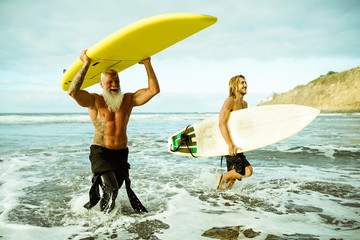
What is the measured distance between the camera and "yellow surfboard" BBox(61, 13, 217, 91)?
3.07 m

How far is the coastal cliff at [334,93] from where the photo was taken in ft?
128

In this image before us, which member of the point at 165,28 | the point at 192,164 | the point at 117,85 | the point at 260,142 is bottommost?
the point at 192,164

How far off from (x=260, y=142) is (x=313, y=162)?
3.13 meters

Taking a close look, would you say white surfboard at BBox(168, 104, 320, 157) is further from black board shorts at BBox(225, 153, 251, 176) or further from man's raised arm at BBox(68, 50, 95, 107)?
man's raised arm at BBox(68, 50, 95, 107)

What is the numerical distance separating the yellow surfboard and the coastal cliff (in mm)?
38548

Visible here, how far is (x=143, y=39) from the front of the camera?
3295mm

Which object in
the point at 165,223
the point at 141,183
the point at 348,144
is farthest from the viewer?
the point at 348,144

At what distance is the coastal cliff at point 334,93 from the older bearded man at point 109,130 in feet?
128

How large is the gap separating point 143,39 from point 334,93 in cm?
4608

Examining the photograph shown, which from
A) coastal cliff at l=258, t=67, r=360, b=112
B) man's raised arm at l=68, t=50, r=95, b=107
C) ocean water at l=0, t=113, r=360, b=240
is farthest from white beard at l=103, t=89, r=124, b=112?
coastal cliff at l=258, t=67, r=360, b=112

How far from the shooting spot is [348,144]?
8.96 meters

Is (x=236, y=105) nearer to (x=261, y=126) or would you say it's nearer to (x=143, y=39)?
(x=261, y=126)

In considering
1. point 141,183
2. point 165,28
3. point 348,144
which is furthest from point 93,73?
point 348,144

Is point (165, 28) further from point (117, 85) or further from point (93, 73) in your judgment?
point (93, 73)
